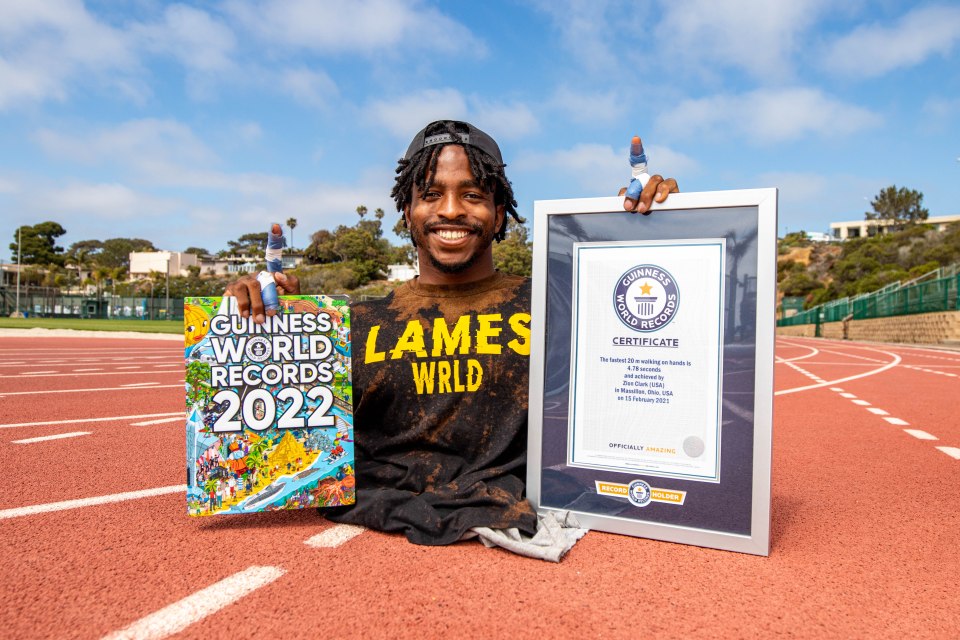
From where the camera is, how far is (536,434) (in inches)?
103

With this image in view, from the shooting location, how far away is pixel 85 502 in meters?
3.07

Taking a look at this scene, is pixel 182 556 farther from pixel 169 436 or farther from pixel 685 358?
pixel 169 436

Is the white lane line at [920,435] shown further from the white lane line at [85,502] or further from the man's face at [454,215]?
the white lane line at [85,502]

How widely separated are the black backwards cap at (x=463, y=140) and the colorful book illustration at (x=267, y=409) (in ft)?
2.67

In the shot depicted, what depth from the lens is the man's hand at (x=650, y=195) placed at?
96.1 inches

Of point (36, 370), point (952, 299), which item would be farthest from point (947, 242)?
point (36, 370)

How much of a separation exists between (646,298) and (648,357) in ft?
0.72

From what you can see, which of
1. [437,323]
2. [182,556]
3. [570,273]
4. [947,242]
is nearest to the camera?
[182,556]

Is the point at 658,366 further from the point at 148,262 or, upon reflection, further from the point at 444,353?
the point at 148,262

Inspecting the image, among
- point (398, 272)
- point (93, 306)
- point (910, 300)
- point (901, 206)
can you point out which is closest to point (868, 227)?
point (901, 206)

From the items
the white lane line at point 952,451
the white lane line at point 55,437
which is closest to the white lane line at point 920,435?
the white lane line at point 952,451

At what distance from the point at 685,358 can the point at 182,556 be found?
1.89 metres

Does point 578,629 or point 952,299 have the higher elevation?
point 952,299

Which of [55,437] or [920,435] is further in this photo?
[920,435]
